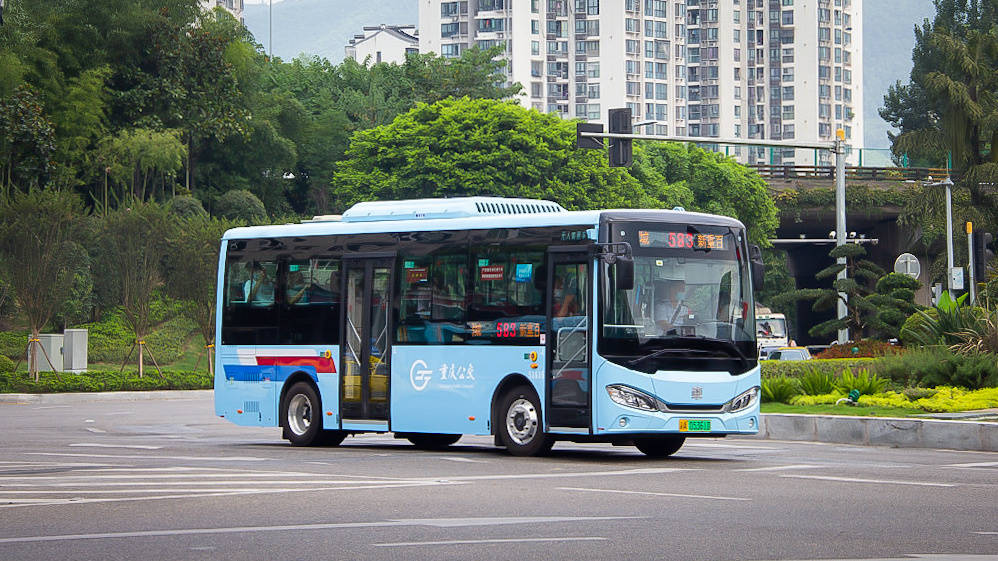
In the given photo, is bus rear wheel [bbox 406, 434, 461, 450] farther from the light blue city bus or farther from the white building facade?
the white building facade

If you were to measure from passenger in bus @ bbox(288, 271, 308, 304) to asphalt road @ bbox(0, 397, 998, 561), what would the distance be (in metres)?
2.27

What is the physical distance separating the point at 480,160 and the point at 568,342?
5471cm

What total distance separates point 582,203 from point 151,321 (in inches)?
855

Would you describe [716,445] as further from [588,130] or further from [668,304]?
[588,130]

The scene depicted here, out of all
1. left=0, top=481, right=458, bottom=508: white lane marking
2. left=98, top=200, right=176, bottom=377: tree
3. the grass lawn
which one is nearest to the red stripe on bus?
left=0, top=481, right=458, bottom=508: white lane marking

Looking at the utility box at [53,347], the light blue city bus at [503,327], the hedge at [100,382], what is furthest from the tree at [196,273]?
the light blue city bus at [503,327]

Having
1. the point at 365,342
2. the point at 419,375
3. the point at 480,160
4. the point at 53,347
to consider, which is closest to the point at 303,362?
the point at 365,342

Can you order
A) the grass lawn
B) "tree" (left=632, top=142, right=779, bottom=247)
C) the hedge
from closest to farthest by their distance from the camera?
the grass lawn
the hedge
"tree" (left=632, top=142, right=779, bottom=247)

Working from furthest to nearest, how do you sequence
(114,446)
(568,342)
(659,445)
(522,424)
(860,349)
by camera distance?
1. (860,349)
2. (114,446)
3. (659,445)
4. (522,424)
5. (568,342)

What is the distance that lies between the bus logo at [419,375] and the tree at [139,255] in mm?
28878

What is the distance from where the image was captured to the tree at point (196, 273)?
5106 cm

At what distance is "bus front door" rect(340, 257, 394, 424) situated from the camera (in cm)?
2058

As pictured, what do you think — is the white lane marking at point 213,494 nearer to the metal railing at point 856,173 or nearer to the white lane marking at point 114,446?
the white lane marking at point 114,446

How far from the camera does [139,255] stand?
48.7 m
